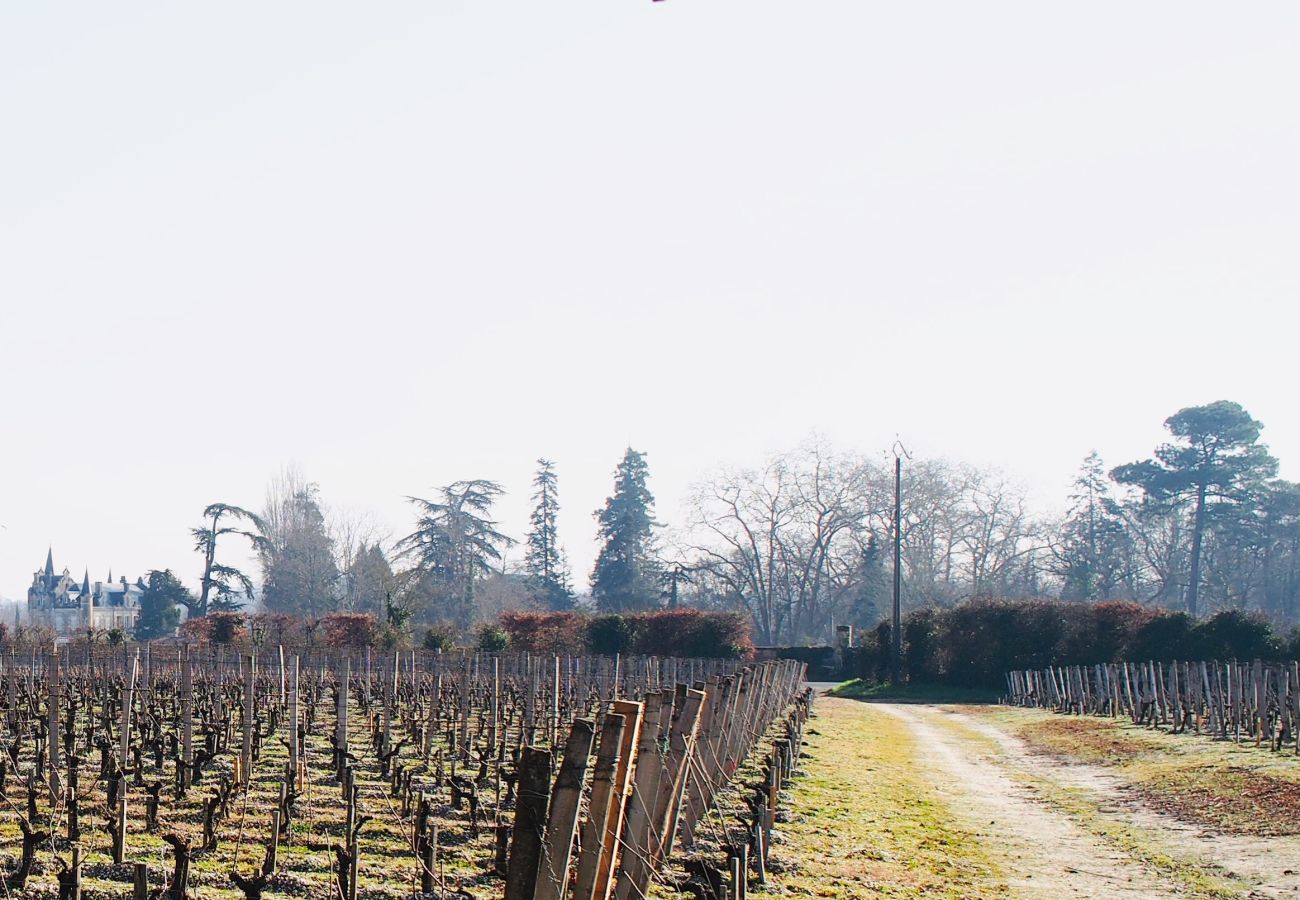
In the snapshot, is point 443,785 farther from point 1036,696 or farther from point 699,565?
point 699,565

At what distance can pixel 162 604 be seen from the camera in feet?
268

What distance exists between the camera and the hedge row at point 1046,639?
4331cm

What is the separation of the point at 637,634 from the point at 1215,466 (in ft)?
123

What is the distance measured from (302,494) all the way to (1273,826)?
3179 inches

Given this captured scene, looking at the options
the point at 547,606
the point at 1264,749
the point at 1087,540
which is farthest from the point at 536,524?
the point at 1264,749

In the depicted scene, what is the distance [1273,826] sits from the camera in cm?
1483

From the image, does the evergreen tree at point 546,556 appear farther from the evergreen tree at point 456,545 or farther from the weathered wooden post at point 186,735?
the weathered wooden post at point 186,735

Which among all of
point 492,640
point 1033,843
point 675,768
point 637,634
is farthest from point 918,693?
point 675,768

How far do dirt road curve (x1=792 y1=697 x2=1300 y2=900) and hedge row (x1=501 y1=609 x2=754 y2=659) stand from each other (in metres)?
28.5

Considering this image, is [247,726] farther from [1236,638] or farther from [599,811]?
[1236,638]

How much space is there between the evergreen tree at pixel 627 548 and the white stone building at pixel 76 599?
5035 cm

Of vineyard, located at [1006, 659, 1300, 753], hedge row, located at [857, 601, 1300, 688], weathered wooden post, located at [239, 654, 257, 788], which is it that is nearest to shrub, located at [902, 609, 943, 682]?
hedge row, located at [857, 601, 1300, 688]

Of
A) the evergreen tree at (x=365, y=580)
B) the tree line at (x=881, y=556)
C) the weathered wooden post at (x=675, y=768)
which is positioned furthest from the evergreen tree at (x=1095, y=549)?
the weathered wooden post at (x=675, y=768)

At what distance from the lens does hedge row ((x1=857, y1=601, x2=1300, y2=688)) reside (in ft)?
142
